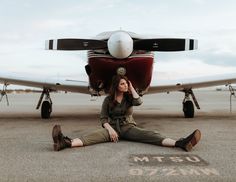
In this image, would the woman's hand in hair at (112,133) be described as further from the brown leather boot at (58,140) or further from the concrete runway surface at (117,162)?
the brown leather boot at (58,140)

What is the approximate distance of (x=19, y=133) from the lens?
7.39 m

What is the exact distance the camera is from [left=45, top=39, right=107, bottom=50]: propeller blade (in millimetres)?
8766

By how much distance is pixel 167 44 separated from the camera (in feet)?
29.6

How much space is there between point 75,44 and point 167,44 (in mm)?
2111

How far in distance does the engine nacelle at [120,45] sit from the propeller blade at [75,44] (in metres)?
0.69

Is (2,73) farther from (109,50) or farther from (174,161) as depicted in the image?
(174,161)

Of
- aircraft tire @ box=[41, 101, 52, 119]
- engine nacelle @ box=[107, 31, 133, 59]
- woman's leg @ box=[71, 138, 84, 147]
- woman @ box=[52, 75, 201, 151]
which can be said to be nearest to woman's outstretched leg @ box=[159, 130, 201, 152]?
woman @ box=[52, 75, 201, 151]

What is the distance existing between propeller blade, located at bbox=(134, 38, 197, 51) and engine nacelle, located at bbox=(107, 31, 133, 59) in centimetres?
94

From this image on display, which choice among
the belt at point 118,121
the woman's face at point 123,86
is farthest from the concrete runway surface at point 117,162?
the woman's face at point 123,86

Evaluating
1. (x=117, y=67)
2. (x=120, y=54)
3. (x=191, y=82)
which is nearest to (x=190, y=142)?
(x=120, y=54)

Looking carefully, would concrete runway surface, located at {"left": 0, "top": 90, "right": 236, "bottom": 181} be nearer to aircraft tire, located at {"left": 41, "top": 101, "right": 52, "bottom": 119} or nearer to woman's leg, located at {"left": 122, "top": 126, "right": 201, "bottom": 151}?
woman's leg, located at {"left": 122, "top": 126, "right": 201, "bottom": 151}

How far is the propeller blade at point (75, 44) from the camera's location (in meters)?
8.77

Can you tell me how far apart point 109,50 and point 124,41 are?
19.5 inches

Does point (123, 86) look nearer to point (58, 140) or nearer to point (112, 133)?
point (112, 133)
